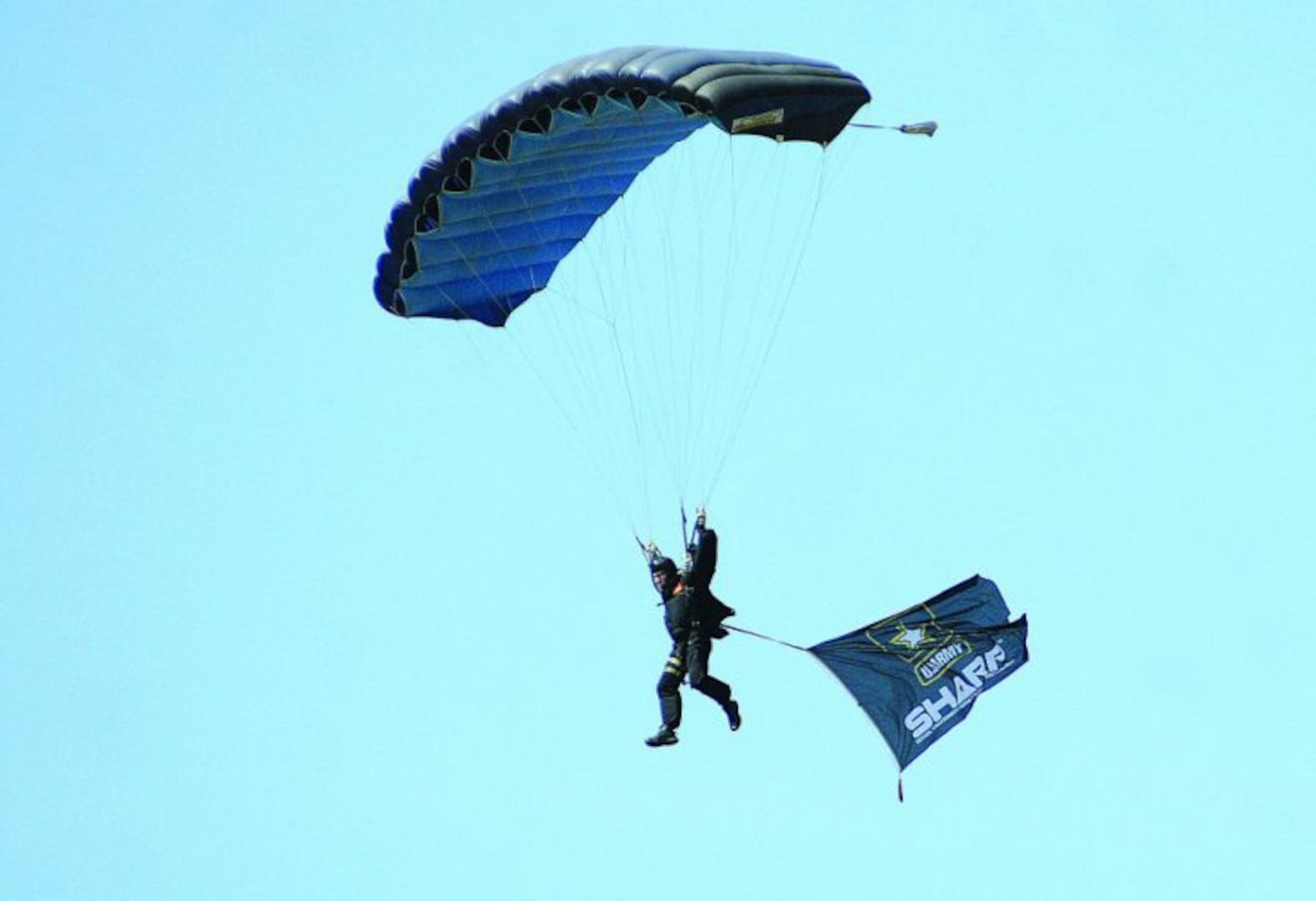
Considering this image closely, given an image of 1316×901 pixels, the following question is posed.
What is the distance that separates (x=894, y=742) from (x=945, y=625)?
999mm

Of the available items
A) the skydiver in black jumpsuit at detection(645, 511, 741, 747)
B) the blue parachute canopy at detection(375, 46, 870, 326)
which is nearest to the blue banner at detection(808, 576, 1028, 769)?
the skydiver in black jumpsuit at detection(645, 511, 741, 747)

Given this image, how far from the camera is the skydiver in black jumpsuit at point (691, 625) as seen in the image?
2739cm

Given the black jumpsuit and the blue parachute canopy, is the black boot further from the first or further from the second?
the blue parachute canopy

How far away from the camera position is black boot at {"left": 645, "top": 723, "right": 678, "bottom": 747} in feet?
89.9

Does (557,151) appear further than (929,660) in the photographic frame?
Yes

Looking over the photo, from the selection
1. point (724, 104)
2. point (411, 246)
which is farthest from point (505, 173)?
point (724, 104)

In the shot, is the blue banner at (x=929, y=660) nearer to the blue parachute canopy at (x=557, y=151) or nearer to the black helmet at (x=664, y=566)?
the black helmet at (x=664, y=566)

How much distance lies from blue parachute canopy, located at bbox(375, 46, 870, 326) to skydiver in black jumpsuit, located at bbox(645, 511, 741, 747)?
Answer: 117 inches

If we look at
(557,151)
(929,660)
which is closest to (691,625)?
(929,660)

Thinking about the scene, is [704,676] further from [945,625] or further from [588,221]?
[588,221]

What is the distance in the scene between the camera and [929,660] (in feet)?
91.9

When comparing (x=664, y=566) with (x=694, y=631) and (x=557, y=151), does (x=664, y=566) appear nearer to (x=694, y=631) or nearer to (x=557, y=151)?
(x=694, y=631)

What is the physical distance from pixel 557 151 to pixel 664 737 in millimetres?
4463

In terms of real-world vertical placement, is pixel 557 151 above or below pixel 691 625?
above
